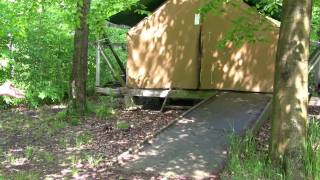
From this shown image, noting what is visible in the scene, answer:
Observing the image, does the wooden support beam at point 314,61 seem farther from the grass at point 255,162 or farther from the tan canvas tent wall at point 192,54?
the grass at point 255,162

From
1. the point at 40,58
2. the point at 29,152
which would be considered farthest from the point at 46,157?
the point at 40,58

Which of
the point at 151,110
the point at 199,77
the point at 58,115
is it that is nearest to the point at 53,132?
the point at 58,115

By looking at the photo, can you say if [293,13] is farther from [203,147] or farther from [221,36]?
[221,36]

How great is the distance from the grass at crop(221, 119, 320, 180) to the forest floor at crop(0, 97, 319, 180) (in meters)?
0.60

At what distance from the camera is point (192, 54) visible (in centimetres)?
1255

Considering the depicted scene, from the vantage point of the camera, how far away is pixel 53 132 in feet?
34.5

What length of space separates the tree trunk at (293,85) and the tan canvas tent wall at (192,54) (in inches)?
202

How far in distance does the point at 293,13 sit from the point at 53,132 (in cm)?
594

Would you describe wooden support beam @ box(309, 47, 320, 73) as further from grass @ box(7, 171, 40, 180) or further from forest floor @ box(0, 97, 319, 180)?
grass @ box(7, 171, 40, 180)

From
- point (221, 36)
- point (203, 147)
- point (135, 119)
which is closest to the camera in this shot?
point (203, 147)

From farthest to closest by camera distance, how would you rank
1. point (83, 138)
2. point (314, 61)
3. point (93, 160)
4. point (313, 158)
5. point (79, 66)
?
point (314, 61), point (79, 66), point (83, 138), point (93, 160), point (313, 158)

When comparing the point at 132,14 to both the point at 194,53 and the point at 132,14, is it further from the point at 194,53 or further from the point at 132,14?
the point at 194,53

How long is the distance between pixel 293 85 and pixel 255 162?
1200mm

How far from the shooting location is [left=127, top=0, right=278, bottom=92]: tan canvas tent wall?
1220cm
